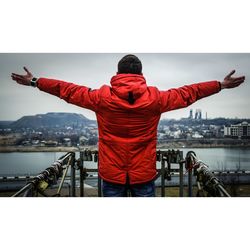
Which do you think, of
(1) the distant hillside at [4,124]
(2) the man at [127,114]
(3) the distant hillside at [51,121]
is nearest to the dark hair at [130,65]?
(2) the man at [127,114]

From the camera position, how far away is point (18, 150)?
340 cm

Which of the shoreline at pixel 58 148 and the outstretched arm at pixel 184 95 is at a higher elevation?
the outstretched arm at pixel 184 95

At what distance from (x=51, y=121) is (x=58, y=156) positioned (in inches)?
16.8

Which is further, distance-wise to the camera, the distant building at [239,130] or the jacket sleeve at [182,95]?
the distant building at [239,130]

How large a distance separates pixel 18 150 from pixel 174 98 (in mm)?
2013

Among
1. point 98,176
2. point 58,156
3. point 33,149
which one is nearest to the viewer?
point 98,176

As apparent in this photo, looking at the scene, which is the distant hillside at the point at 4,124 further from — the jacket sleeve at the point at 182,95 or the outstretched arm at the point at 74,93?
the jacket sleeve at the point at 182,95

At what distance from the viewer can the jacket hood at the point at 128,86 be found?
1.95 meters

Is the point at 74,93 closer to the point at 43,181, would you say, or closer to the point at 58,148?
the point at 43,181

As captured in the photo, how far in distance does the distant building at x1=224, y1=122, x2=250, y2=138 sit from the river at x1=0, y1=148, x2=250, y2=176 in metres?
0.17

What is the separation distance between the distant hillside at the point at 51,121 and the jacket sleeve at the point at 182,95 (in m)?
1.45

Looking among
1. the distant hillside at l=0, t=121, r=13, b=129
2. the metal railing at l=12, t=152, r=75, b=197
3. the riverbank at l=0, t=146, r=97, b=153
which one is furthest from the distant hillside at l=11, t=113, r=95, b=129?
the metal railing at l=12, t=152, r=75, b=197

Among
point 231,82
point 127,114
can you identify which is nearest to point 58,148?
point 127,114

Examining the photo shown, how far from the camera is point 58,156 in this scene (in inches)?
141
